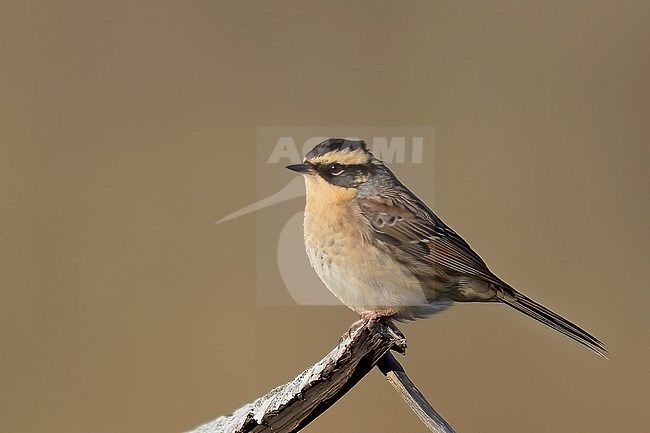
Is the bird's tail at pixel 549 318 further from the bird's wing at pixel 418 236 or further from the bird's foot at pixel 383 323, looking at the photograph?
the bird's foot at pixel 383 323

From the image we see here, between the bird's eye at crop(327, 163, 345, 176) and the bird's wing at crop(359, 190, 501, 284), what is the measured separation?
15cm

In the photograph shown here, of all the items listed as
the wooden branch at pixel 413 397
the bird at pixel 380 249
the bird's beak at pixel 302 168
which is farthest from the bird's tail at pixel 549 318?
the bird's beak at pixel 302 168

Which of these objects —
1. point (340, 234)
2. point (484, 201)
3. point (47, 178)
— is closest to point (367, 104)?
point (484, 201)

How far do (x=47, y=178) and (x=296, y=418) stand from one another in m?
4.68

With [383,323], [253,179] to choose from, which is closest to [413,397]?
[383,323]

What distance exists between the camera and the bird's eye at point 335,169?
143 inches

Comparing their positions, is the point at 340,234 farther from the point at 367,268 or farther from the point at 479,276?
the point at 479,276

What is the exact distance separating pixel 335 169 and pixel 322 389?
131cm

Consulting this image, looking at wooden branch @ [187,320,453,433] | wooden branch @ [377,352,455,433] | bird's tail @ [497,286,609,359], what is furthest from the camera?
bird's tail @ [497,286,609,359]

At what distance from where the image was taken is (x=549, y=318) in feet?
11.2

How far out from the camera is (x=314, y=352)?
5.78 m

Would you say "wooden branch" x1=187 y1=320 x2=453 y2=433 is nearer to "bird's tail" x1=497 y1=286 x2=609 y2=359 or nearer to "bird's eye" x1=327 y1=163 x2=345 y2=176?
"bird's tail" x1=497 y1=286 x2=609 y2=359

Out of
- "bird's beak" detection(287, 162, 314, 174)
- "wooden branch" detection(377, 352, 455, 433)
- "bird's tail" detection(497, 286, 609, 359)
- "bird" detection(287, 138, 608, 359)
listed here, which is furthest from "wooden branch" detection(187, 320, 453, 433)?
"bird's beak" detection(287, 162, 314, 174)

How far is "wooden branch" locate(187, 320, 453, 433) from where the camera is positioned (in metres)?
2.54
